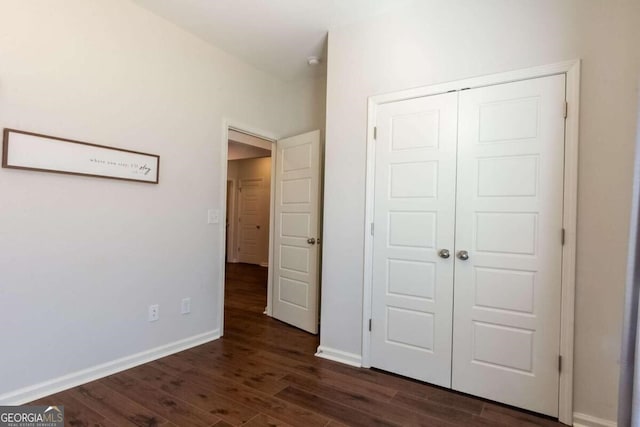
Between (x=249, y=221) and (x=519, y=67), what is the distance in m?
6.77

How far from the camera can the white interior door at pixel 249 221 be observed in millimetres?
7863

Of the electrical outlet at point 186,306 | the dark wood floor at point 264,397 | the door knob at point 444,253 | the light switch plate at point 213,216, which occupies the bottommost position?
the dark wood floor at point 264,397

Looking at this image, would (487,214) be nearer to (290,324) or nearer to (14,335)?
(290,324)

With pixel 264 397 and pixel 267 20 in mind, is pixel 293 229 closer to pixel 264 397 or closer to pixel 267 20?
pixel 264 397

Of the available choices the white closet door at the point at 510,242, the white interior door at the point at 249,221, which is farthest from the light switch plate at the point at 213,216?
the white interior door at the point at 249,221

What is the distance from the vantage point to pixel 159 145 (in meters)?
2.66

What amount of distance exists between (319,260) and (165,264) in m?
1.42

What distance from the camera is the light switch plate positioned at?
3057mm

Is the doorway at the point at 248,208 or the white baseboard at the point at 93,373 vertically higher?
the doorway at the point at 248,208

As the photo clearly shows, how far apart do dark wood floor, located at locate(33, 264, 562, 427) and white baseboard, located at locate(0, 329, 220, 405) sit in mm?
53

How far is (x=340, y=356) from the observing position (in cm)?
266

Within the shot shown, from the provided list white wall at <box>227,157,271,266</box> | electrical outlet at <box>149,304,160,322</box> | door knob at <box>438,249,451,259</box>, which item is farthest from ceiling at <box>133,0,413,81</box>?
white wall at <box>227,157,271,266</box>

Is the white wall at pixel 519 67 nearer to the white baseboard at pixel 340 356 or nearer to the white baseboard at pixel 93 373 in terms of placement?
the white baseboard at pixel 340 356

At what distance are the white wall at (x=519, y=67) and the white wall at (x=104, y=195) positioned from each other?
1191 millimetres
